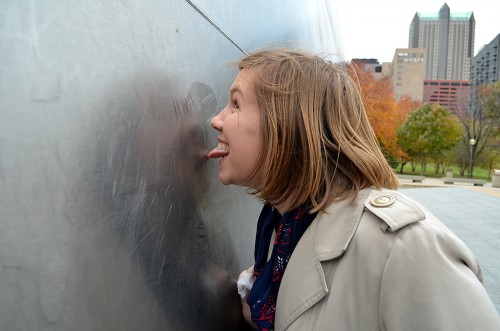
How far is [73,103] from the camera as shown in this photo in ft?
1.85

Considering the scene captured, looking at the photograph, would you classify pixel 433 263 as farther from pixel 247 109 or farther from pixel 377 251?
pixel 247 109

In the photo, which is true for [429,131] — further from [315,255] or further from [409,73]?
[409,73]

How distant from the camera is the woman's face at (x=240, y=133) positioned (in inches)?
40.9

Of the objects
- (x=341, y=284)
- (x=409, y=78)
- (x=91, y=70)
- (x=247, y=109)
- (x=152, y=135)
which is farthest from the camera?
(x=409, y=78)

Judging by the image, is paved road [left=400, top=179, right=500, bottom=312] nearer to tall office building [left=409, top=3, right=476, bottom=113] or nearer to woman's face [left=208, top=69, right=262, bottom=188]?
woman's face [left=208, top=69, right=262, bottom=188]

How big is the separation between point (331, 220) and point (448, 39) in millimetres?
150721

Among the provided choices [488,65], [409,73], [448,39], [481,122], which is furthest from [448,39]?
[481,122]

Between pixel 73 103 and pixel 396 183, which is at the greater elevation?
pixel 73 103

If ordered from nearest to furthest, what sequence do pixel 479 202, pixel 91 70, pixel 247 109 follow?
pixel 91 70 < pixel 247 109 < pixel 479 202

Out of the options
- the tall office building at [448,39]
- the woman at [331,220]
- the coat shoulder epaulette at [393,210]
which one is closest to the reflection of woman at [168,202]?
the woman at [331,220]

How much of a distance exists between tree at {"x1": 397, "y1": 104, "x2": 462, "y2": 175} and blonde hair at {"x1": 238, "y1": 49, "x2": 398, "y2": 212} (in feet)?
91.8

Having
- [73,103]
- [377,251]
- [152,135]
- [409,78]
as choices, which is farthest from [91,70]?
[409,78]

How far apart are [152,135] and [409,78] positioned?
68729 mm

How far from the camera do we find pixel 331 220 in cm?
100
